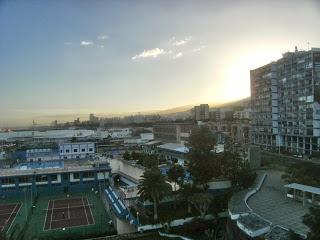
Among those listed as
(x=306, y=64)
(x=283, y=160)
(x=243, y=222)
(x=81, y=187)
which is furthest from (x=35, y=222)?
(x=306, y=64)

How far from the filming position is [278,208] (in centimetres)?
1102

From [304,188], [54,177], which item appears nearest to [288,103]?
[304,188]

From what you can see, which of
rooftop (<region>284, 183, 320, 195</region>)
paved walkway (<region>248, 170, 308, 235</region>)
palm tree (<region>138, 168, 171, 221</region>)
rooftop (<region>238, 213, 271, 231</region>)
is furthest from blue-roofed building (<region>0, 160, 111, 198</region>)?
rooftop (<region>238, 213, 271, 231</region>)

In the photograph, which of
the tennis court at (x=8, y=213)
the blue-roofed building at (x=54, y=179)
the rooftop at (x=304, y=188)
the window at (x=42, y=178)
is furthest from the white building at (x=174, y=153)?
the rooftop at (x=304, y=188)

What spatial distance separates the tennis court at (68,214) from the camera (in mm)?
13086

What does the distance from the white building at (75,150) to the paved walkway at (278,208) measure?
17.6 meters

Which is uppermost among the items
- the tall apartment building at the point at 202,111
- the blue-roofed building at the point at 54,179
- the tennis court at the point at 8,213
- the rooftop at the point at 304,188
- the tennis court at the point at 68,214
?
the tall apartment building at the point at 202,111

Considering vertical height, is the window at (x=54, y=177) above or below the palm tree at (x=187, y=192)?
below

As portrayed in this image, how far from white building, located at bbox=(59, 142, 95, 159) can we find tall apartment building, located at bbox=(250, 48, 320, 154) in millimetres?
15843

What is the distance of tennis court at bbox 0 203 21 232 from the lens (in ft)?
43.2

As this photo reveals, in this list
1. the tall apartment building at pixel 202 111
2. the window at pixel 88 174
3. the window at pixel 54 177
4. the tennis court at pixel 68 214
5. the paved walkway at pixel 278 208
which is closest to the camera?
the paved walkway at pixel 278 208

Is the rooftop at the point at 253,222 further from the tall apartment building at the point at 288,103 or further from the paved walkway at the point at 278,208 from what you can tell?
the tall apartment building at the point at 288,103

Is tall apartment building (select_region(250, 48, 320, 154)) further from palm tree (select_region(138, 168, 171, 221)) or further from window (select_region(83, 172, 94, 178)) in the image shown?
palm tree (select_region(138, 168, 171, 221))

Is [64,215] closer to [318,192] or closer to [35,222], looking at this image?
[35,222]
